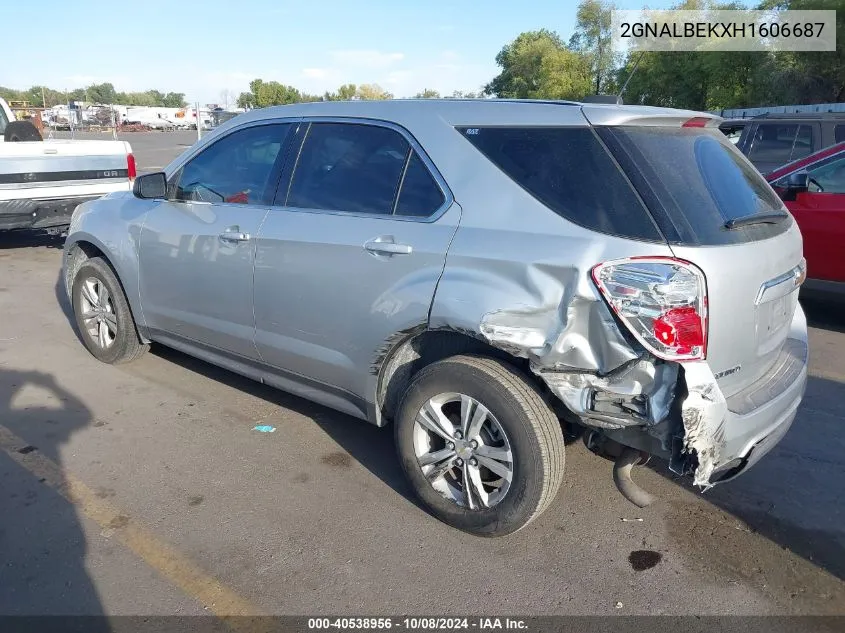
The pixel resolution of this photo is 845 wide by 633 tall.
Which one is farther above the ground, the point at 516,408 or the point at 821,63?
the point at 821,63

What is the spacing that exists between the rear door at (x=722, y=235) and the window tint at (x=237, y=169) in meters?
1.91

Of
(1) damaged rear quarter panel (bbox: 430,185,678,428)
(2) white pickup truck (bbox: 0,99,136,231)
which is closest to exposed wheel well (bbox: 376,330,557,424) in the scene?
(1) damaged rear quarter panel (bbox: 430,185,678,428)

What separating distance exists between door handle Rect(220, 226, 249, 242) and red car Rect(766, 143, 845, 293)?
4.94 m

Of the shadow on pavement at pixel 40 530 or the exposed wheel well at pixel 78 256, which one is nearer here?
the shadow on pavement at pixel 40 530

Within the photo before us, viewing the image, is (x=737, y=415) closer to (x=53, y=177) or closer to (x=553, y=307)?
(x=553, y=307)

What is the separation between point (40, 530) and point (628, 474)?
2620 millimetres

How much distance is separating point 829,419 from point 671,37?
35.2 m

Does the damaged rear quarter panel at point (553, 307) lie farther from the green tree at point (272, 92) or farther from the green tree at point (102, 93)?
the green tree at point (102, 93)

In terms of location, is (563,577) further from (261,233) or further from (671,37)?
(671,37)

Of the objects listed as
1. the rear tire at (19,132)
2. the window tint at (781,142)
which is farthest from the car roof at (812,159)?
the rear tire at (19,132)

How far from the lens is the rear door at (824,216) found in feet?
19.3

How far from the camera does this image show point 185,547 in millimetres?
2965

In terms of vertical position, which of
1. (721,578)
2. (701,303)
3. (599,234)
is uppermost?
(599,234)

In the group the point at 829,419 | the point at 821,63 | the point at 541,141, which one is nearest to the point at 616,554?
the point at 541,141
